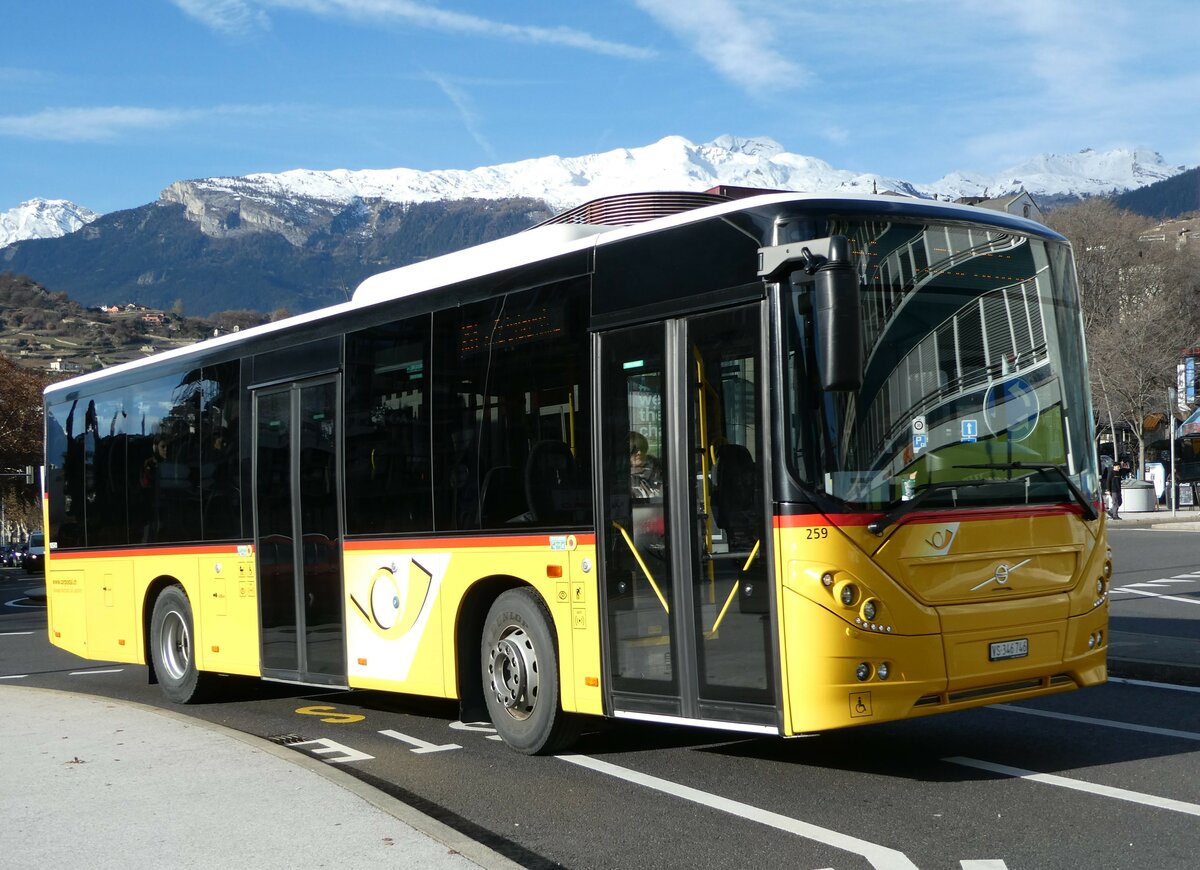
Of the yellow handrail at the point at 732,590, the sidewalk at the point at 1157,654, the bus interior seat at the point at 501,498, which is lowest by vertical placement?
the sidewalk at the point at 1157,654

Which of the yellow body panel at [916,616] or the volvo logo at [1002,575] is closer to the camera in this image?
the yellow body panel at [916,616]

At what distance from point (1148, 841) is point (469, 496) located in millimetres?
5078

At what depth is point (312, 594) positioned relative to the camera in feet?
38.9

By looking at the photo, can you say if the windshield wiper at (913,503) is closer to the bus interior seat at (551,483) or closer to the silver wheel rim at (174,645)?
the bus interior seat at (551,483)

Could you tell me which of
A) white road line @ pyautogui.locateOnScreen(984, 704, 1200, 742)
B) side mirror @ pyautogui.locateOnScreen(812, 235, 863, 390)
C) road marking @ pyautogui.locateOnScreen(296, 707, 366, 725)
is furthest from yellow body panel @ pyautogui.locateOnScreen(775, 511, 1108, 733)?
road marking @ pyautogui.locateOnScreen(296, 707, 366, 725)

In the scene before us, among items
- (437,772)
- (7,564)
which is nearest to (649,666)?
(437,772)

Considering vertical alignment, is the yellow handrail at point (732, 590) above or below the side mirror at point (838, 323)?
below

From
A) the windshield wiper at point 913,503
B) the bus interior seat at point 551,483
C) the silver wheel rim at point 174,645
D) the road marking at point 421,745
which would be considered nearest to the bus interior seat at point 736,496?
the windshield wiper at point 913,503

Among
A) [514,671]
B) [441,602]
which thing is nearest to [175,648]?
[441,602]

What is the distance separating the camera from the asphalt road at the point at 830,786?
21.7 feet

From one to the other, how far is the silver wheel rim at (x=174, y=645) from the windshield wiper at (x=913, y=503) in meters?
8.52

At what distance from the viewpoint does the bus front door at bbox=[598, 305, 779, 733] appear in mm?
7777

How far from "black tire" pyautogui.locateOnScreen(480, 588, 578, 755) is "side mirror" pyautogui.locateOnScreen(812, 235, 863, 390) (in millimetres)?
2966

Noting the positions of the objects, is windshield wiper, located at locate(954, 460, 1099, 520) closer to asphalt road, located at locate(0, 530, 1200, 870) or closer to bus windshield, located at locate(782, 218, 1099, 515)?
bus windshield, located at locate(782, 218, 1099, 515)
